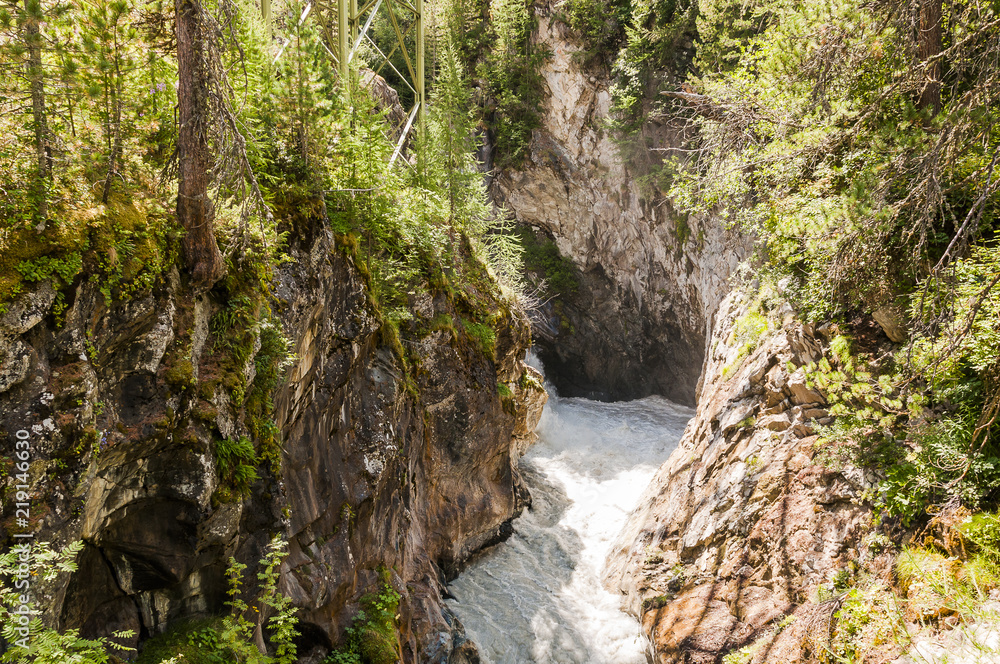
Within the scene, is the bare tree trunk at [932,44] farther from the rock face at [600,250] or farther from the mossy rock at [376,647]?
the rock face at [600,250]

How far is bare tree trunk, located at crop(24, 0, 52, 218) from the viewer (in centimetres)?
331

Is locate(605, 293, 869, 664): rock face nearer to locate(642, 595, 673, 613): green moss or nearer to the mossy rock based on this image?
locate(642, 595, 673, 613): green moss

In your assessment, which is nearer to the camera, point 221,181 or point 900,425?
point 221,181

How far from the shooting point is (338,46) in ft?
28.5

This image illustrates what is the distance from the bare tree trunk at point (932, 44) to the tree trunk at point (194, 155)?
6.92 metres

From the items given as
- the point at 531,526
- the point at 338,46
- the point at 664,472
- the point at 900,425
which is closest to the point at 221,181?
the point at 338,46

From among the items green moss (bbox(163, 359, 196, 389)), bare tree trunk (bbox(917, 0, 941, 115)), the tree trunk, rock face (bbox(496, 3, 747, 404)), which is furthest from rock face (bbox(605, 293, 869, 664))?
rock face (bbox(496, 3, 747, 404))

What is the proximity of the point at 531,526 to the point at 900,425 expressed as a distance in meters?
8.15

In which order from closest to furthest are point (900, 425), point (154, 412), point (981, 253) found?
point (154, 412), point (981, 253), point (900, 425)

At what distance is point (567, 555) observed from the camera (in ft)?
36.7

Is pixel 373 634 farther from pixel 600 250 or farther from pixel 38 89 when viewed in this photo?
pixel 600 250

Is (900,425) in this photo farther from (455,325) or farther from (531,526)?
(531,526)

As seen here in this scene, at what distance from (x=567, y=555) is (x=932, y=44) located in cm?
1009

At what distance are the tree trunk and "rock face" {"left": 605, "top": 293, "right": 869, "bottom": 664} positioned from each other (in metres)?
7.03
